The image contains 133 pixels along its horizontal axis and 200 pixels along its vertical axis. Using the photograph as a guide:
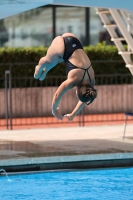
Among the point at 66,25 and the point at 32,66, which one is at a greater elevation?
the point at 66,25

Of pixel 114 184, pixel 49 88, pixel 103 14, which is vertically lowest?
pixel 114 184

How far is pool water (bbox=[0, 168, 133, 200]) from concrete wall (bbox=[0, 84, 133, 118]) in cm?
716

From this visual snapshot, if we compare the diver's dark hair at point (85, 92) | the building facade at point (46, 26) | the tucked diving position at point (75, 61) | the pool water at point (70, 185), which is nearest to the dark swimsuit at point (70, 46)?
the tucked diving position at point (75, 61)

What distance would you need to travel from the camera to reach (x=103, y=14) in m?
15.8

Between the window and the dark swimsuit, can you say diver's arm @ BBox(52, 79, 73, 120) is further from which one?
the window

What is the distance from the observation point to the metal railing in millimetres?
19312

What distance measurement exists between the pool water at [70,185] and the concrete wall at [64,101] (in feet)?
23.5

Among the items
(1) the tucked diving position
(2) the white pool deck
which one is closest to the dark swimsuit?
(1) the tucked diving position

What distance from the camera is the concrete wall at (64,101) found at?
64.7 ft

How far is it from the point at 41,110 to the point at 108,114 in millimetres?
2082

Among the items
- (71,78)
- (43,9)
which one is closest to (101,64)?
(43,9)

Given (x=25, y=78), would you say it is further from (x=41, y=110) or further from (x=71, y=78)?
(x=71, y=78)

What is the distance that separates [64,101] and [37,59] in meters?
1.57

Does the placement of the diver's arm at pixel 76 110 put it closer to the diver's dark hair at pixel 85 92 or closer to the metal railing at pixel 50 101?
the diver's dark hair at pixel 85 92
